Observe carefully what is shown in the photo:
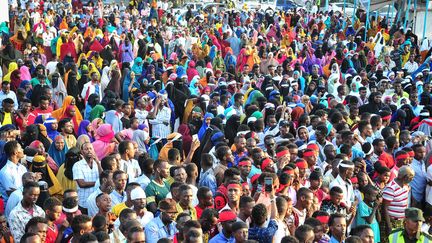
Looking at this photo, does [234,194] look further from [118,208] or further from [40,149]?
[40,149]

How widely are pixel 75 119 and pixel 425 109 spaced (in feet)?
16.5

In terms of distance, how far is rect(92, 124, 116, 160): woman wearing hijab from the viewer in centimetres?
948

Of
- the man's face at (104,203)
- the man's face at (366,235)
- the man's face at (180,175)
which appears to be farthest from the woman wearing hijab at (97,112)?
the man's face at (366,235)

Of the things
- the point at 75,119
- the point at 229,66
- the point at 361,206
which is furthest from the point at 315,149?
the point at 229,66

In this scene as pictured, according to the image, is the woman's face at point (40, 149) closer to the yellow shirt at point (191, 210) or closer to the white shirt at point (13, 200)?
the white shirt at point (13, 200)

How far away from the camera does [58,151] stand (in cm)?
923

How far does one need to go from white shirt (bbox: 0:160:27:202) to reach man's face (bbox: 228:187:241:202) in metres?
2.22

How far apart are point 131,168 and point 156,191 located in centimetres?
87

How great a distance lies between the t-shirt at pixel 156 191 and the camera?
312 inches

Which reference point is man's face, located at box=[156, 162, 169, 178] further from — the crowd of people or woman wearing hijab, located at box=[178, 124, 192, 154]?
woman wearing hijab, located at box=[178, 124, 192, 154]

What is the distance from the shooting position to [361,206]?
791 centimetres

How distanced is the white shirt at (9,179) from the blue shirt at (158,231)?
192 centimetres

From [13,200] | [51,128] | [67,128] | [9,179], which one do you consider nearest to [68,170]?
[9,179]

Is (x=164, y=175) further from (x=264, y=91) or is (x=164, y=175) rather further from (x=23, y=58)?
(x=23, y=58)
